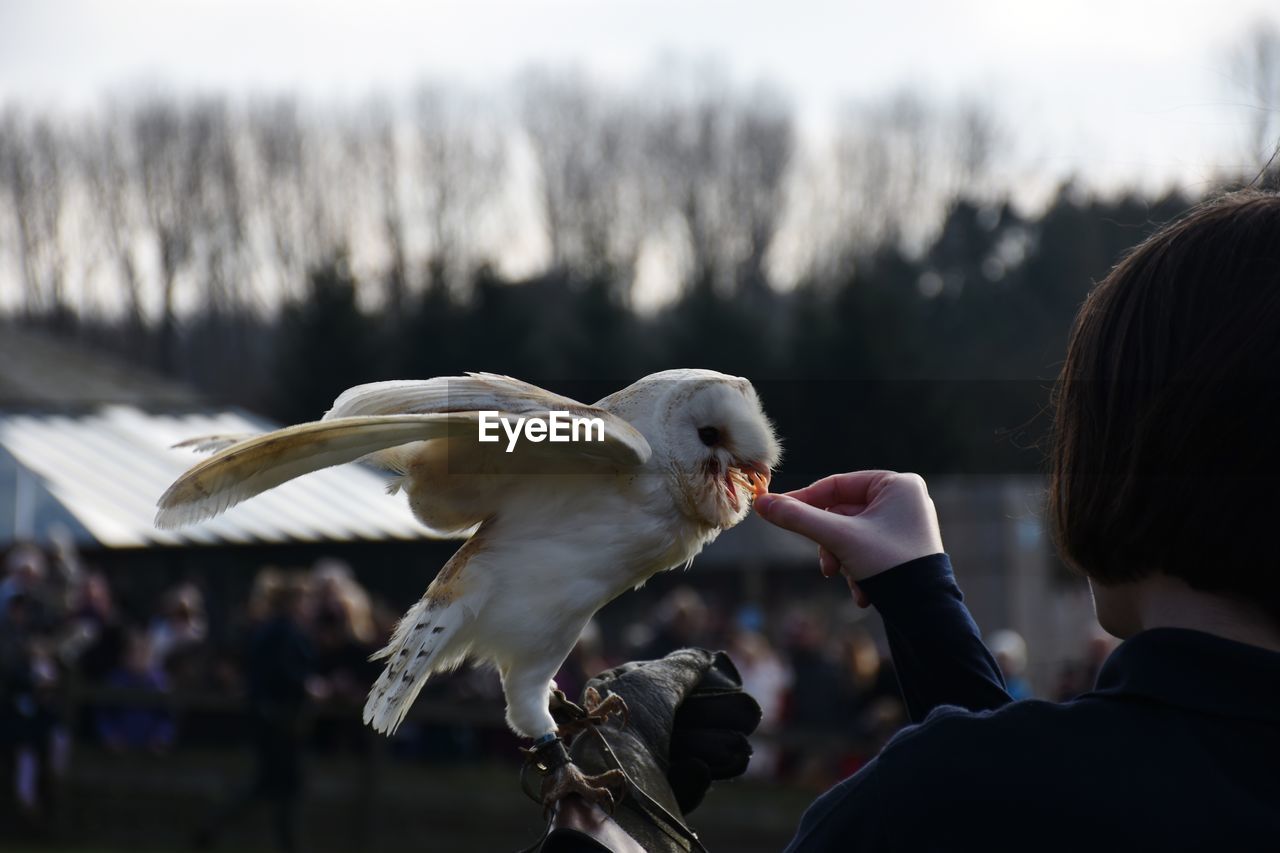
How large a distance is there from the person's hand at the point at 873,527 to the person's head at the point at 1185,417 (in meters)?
0.40

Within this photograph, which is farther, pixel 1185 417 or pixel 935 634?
pixel 935 634

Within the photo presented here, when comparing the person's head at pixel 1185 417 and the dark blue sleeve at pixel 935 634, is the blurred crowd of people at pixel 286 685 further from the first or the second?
the person's head at pixel 1185 417

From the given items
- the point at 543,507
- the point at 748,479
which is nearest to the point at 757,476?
the point at 748,479

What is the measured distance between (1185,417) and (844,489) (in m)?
0.74

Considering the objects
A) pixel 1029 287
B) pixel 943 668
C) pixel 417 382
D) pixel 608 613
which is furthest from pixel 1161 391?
pixel 1029 287

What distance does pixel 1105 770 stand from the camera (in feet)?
3.69

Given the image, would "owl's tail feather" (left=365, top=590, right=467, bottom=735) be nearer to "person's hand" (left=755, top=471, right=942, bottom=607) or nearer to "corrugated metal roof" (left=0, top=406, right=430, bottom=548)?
"person's hand" (left=755, top=471, right=942, bottom=607)

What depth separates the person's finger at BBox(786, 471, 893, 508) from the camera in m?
1.85

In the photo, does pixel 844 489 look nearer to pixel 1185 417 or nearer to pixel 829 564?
pixel 829 564

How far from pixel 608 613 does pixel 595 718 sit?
17.4m

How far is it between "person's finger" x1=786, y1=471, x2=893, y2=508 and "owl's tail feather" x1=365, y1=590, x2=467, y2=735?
2.25ft

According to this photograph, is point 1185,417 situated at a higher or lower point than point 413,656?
higher

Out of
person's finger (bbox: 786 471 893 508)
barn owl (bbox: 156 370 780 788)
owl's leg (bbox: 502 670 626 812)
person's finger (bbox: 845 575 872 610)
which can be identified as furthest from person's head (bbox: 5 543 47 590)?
person's finger (bbox: 845 575 872 610)

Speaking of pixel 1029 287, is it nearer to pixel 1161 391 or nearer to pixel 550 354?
pixel 550 354
